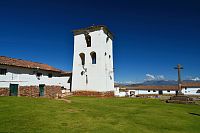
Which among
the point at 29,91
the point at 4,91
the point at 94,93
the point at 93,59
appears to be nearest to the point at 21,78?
the point at 29,91

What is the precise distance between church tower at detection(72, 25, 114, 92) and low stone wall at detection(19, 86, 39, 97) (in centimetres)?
733

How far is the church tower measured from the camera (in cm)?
3052

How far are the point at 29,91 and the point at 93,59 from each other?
1198 cm

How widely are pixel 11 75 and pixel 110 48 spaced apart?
1706 cm

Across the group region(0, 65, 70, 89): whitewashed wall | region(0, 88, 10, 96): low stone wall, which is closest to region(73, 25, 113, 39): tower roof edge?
region(0, 65, 70, 89): whitewashed wall

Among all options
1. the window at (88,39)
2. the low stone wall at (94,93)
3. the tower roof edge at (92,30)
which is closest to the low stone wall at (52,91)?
the low stone wall at (94,93)

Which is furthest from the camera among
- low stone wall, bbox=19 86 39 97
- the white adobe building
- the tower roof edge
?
the tower roof edge

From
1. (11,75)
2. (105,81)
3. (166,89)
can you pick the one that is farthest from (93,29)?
(166,89)

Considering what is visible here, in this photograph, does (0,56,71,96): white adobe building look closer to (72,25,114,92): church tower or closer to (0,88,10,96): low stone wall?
(0,88,10,96): low stone wall

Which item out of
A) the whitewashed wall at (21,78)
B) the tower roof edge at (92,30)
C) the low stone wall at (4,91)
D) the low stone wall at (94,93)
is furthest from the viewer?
the tower roof edge at (92,30)

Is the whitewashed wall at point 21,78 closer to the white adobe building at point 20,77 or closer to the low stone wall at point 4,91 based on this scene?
the white adobe building at point 20,77

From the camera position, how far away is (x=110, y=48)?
3438 cm

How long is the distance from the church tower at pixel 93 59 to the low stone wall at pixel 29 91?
7326 mm

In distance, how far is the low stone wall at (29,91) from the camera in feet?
82.9
